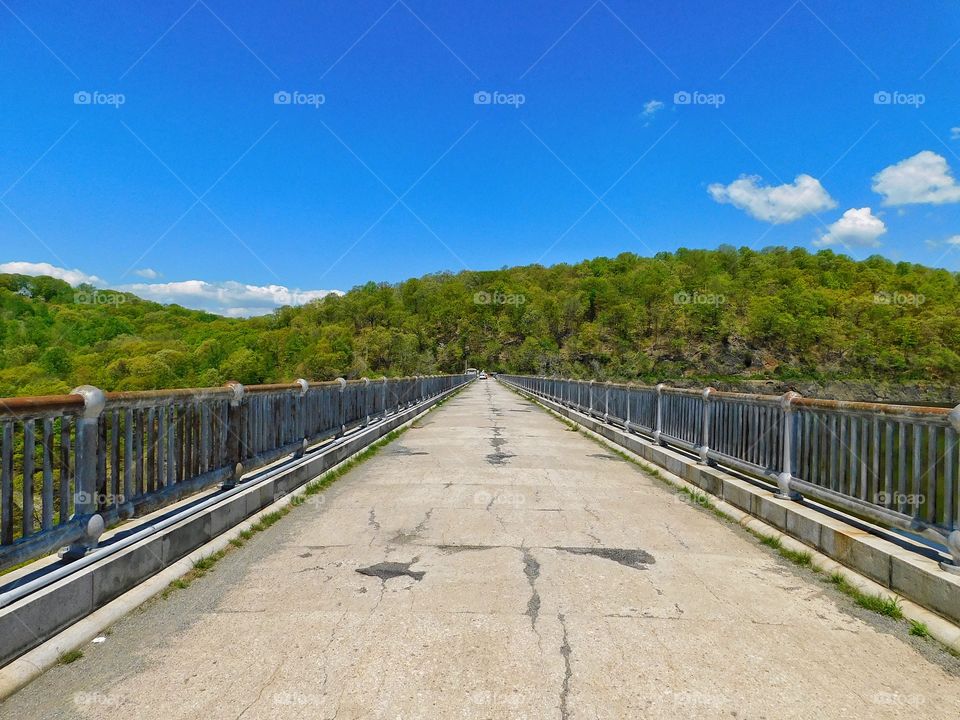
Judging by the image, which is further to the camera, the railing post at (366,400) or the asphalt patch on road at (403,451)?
the railing post at (366,400)

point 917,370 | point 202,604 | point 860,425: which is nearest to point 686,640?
point 860,425

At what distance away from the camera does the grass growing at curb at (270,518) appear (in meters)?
4.59

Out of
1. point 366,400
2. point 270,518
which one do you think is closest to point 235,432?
point 270,518

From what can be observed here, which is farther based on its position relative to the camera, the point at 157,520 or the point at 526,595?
the point at 157,520

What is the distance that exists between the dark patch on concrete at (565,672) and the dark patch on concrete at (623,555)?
1.53 metres

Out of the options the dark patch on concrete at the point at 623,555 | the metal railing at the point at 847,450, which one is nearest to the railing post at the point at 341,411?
the metal railing at the point at 847,450

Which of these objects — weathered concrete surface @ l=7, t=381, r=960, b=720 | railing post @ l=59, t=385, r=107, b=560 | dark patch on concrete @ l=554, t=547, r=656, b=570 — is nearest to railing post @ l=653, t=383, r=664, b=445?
weathered concrete surface @ l=7, t=381, r=960, b=720

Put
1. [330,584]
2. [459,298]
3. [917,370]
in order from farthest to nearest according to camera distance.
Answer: [459,298] → [917,370] → [330,584]

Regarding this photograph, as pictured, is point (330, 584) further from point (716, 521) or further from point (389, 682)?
point (716, 521)

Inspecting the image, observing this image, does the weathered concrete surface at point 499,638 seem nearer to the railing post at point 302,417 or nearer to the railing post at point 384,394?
the railing post at point 302,417

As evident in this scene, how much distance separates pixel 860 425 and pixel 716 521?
7.36 feet

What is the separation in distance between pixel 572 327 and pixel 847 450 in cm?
16057

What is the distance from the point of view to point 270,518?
6547 mm

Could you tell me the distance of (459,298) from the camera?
167m
